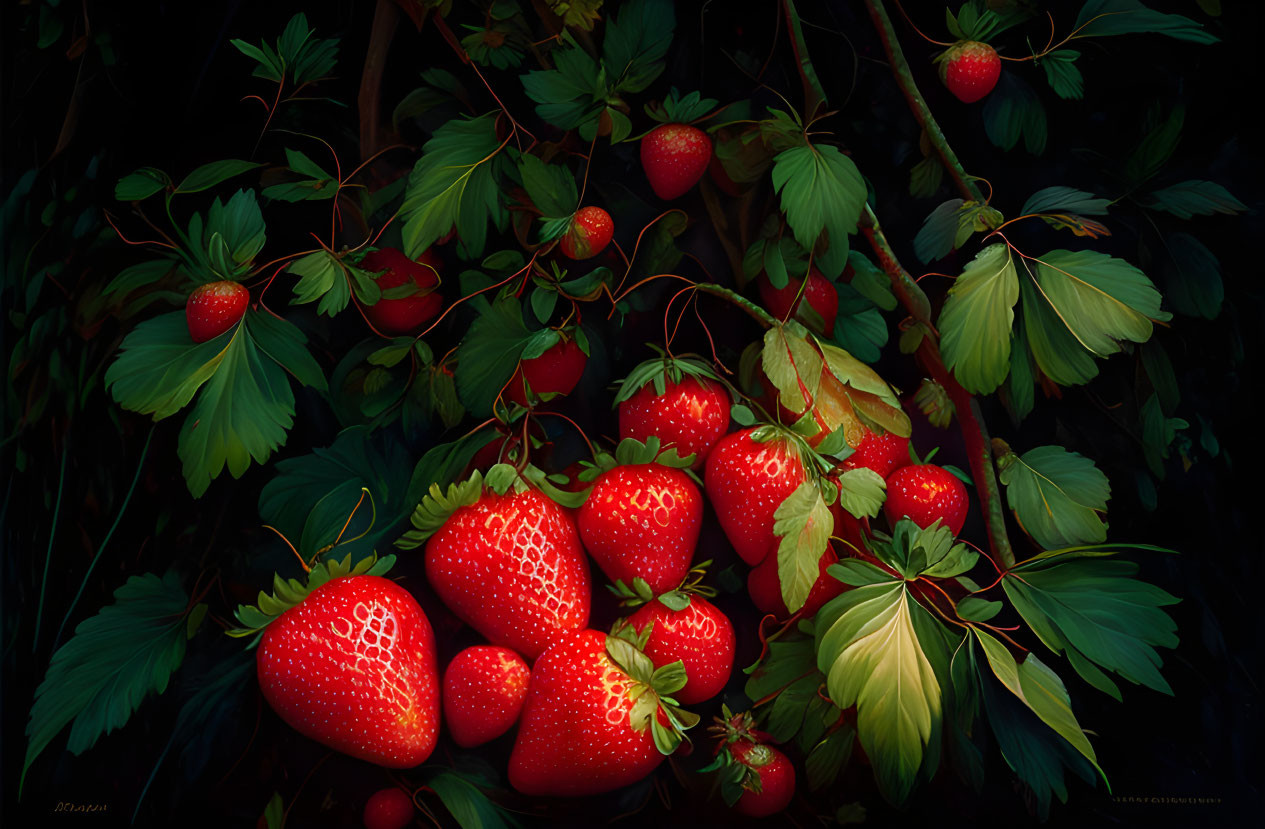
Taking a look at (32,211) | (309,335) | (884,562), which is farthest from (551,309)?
(32,211)

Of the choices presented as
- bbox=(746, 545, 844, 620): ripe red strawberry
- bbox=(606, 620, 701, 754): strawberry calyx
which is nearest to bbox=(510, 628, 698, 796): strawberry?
bbox=(606, 620, 701, 754): strawberry calyx

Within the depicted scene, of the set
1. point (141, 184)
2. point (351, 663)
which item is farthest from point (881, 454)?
point (141, 184)

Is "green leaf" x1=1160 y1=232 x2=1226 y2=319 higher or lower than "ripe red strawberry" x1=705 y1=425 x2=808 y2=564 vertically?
higher

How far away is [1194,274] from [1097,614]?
1.04ft

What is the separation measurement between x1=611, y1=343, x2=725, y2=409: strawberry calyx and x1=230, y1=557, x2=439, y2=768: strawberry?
9.9 inches

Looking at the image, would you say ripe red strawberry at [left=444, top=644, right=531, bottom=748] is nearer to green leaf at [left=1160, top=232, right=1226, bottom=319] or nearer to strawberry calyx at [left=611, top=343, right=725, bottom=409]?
strawberry calyx at [left=611, top=343, right=725, bottom=409]

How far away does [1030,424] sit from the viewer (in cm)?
75

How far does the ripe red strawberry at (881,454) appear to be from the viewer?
72cm

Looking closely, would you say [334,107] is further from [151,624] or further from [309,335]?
[151,624]

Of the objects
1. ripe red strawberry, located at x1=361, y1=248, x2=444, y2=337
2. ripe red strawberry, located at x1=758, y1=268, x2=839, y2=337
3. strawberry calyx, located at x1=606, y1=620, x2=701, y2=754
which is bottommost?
strawberry calyx, located at x1=606, y1=620, x2=701, y2=754

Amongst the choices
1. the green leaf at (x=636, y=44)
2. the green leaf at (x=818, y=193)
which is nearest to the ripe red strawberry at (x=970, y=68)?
the green leaf at (x=818, y=193)

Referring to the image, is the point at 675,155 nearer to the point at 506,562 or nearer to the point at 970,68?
the point at 970,68

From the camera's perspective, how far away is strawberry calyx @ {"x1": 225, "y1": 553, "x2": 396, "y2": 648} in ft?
2.24

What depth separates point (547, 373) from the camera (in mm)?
713
